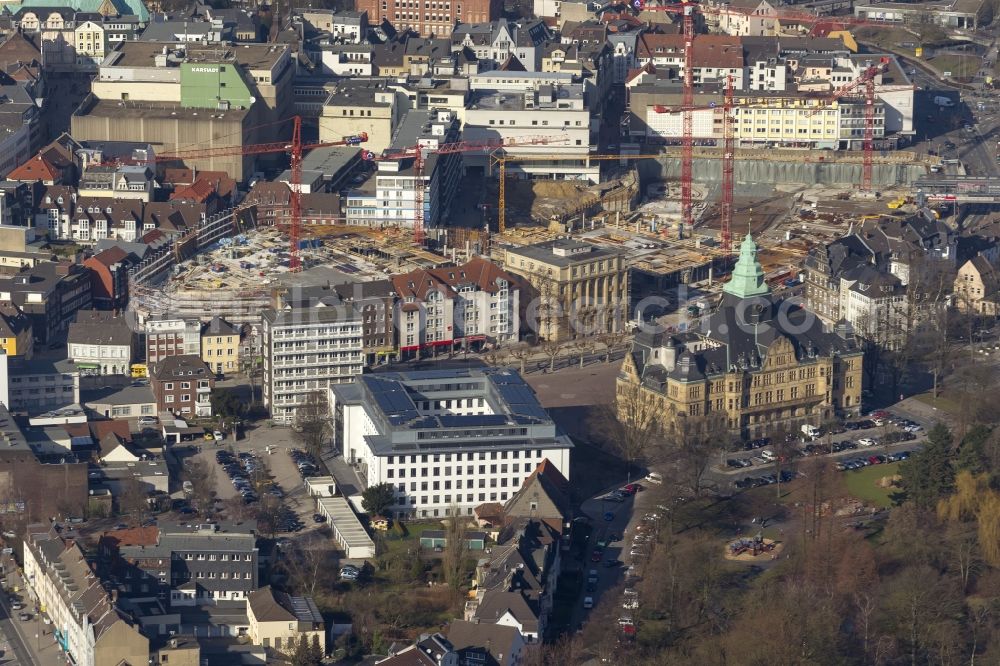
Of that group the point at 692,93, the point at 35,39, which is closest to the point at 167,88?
the point at 35,39

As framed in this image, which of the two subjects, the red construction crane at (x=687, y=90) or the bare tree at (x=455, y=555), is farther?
the red construction crane at (x=687, y=90)

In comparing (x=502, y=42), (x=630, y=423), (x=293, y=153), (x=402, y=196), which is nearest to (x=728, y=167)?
(x=402, y=196)

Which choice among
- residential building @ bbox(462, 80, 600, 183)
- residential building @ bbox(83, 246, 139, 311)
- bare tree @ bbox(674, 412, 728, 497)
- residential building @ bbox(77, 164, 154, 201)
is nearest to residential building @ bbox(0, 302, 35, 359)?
residential building @ bbox(83, 246, 139, 311)

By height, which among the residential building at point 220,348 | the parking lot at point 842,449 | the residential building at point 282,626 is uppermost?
the residential building at point 220,348

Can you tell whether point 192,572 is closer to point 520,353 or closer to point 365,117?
point 520,353

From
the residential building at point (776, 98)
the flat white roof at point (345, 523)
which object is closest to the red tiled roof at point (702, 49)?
the residential building at point (776, 98)

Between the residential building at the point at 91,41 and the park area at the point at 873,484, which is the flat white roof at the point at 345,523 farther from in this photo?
the residential building at the point at 91,41
